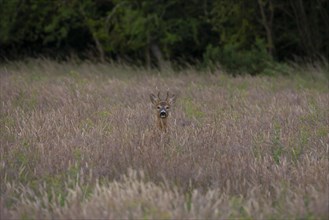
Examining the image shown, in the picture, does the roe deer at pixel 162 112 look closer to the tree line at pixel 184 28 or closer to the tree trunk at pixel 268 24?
the tree line at pixel 184 28

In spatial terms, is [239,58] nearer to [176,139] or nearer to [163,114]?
[163,114]

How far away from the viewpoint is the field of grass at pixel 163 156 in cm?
553

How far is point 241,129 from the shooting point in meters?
9.28

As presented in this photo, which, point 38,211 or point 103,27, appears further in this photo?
point 103,27

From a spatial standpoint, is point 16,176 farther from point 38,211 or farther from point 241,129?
point 241,129

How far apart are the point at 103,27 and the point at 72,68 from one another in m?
5.40

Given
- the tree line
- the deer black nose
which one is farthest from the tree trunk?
the deer black nose

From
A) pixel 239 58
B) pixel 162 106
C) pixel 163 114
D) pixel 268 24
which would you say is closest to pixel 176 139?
pixel 163 114

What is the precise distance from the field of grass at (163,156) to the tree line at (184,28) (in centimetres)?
1017

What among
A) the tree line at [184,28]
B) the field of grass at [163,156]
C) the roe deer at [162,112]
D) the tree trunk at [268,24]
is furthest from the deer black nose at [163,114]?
the tree trunk at [268,24]

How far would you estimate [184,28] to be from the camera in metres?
25.9

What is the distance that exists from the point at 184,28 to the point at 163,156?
1896 centimetres

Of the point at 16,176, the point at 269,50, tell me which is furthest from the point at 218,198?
the point at 269,50

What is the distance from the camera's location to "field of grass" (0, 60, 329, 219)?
5527 mm
